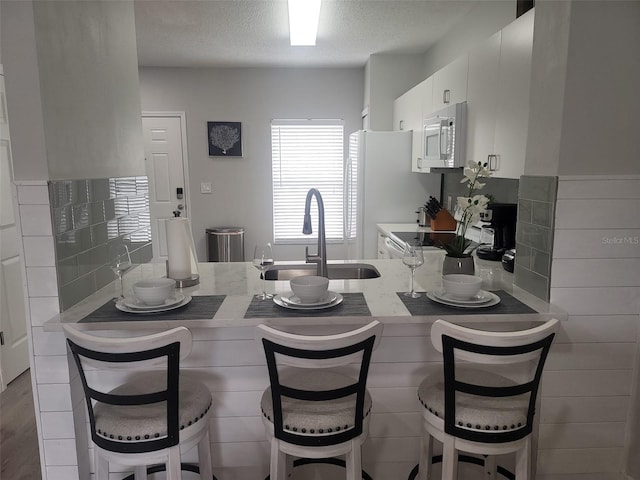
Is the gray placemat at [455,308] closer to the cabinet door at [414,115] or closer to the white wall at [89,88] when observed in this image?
the white wall at [89,88]

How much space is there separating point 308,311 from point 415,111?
111 inches

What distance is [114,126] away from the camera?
7.23ft

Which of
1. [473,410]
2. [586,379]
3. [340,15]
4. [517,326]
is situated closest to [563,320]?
[517,326]

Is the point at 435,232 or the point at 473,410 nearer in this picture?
the point at 473,410

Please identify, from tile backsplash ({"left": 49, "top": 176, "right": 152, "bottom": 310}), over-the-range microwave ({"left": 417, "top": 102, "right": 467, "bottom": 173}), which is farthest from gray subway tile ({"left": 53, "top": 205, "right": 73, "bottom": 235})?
over-the-range microwave ({"left": 417, "top": 102, "right": 467, "bottom": 173})

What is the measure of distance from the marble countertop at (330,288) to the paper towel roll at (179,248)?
11cm

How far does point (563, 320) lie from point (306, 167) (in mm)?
4152

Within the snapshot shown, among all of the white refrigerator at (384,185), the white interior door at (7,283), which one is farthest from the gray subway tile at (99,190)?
the white refrigerator at (384,185)

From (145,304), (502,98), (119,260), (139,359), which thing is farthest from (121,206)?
(502,98)

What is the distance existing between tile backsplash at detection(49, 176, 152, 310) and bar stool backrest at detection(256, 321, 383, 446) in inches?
35.3

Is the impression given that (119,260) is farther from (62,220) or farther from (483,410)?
(483,410)

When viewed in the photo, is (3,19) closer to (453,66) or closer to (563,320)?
(563,320)

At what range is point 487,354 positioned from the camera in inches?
53.0

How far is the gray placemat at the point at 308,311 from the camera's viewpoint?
1653 mm
